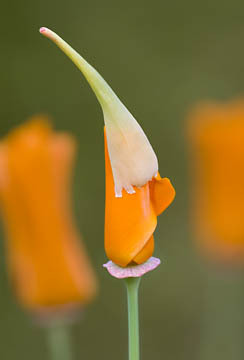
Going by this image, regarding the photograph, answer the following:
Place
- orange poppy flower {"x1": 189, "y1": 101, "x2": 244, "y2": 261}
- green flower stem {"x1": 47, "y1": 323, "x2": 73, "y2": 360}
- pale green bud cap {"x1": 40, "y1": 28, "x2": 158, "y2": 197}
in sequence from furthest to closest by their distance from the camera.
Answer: orange poppy flower {"x1": 189, "y1": 101, "x2": 244, "y2": 261}
green flower stem {"x1": 47, "y1": 323, "x2": 73, "y2": 360}
pale green bud cap {"x1": 40, "y1": 28, "x2": 158, "y2": 197}

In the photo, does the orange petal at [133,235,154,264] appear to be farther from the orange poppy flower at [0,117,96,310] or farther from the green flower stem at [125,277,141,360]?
the orange poppy flower at [0,117,96,310]

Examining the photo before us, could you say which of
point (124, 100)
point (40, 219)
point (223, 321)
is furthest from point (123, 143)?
point (124, 100)

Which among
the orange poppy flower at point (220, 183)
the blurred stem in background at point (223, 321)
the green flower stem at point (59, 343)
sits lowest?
the blurred stem in background at point (223, 321)

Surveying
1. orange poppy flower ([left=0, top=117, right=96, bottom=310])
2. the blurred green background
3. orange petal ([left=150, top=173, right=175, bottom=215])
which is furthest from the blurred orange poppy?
the blurred green background

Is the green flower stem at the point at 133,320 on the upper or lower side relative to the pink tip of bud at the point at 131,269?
lower

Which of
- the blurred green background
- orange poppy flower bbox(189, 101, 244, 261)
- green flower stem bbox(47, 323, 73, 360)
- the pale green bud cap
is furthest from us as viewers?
the blurred green background

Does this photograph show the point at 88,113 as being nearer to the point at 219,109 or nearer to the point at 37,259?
the point at 219,109

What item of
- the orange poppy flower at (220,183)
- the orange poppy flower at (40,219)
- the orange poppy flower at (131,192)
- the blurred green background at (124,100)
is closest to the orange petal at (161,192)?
the orange poppy flower at (131,192)

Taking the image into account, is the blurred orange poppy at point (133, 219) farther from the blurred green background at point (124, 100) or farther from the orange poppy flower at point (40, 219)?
the blurred green background at point (124, 100)
